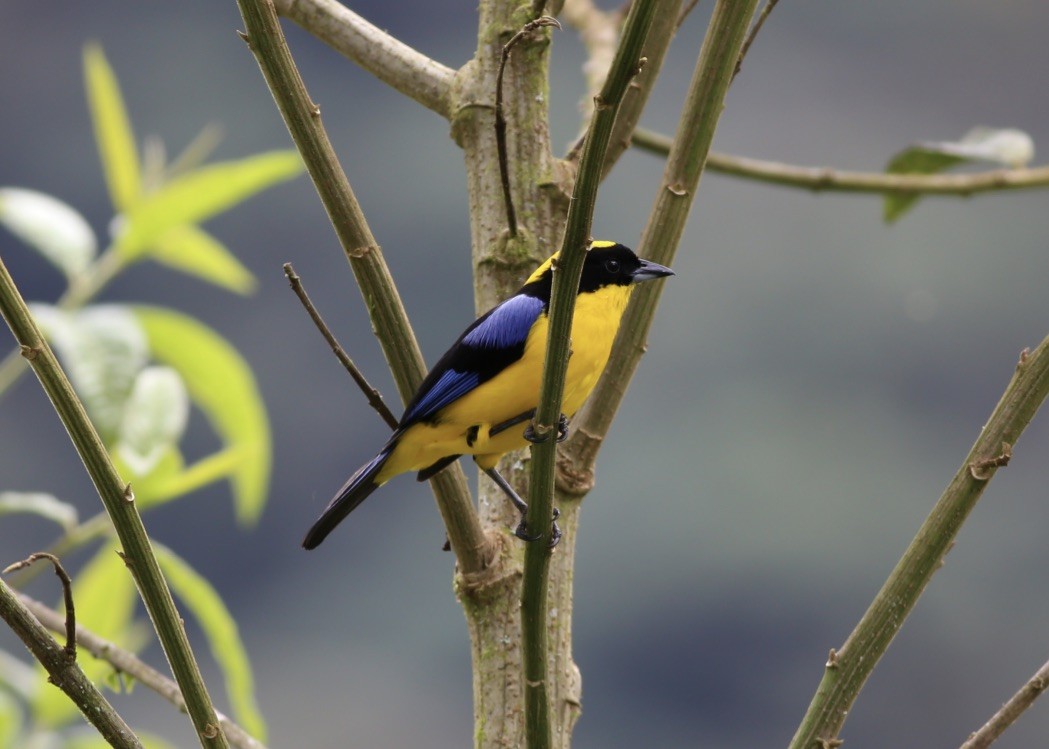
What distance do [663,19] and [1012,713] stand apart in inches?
45.0

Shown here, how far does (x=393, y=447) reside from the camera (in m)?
2.20

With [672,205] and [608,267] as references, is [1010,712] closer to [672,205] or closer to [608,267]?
[672,205]

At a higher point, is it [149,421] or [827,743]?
[149,421]

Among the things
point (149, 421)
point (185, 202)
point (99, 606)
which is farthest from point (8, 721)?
point (185, 202)

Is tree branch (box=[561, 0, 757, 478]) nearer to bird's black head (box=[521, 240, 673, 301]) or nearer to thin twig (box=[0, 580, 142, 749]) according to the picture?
bird's black head (box=[521, 240, 673, 301])

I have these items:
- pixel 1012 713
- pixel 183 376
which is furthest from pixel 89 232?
pixel 1012 713

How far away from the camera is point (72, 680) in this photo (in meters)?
1.24

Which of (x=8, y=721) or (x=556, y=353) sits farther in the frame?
(x=8, y=721)

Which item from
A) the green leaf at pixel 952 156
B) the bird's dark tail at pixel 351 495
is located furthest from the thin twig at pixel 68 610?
the green leaf at pixel 952 156

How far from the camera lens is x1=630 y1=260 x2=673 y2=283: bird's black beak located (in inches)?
76.0

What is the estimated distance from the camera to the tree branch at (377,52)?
6.92ft

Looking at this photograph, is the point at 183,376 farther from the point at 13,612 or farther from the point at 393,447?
the point at 13,612

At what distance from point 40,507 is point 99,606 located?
0.28 metres

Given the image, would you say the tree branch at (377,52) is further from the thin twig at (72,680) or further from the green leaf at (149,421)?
the thin twig at (72,680)
